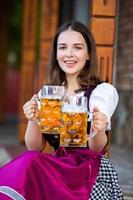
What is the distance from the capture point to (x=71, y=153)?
2982 mm

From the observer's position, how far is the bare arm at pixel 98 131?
2.80 metres

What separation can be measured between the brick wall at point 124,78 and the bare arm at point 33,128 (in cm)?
375

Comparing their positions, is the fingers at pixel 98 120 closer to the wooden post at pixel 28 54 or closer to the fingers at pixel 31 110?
the fingers at pixel 31 110

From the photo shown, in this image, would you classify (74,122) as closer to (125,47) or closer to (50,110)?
(50,110)

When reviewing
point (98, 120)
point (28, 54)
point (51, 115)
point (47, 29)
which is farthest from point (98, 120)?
point (28, 54)

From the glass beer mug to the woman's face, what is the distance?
15.4 inches

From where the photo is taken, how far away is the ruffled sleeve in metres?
3.00

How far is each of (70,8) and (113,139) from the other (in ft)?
7.99

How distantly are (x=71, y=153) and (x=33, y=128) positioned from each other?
276 mm

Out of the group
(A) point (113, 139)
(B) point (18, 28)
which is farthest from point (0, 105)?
(B) point (18, 28)

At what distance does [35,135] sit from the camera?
3.11 metres

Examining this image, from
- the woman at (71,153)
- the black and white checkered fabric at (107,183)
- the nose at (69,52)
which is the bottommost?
the black and white checkered fabric at (107,183)

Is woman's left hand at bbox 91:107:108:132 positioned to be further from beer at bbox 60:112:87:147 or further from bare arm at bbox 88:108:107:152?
beer at bbox 60:112:87:147

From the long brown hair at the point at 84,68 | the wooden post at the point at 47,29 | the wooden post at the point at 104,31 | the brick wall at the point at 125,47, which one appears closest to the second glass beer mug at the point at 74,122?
the long brown hair at the point at 84,68
